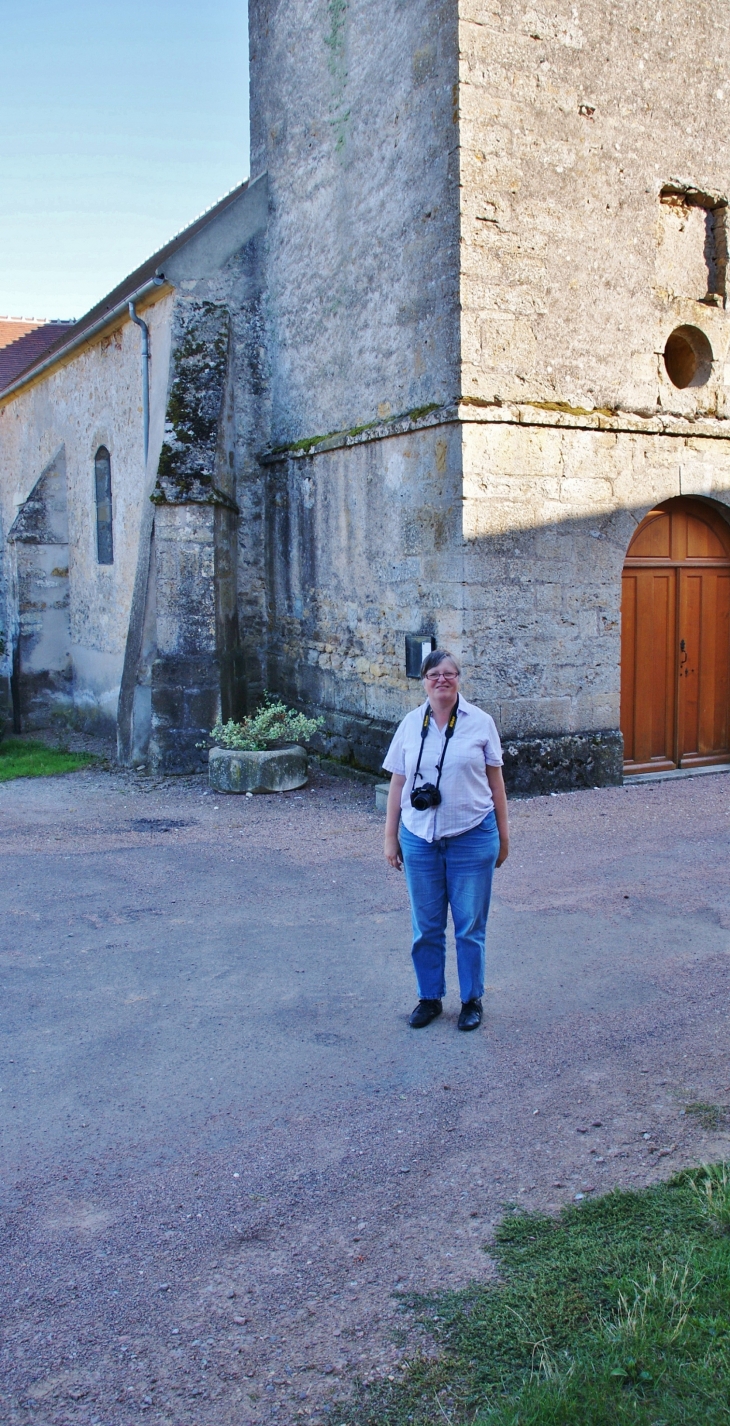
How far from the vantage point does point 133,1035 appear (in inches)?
181

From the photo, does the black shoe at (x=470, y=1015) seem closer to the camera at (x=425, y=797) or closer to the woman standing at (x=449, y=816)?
the woman standing at (x=449, y=816)

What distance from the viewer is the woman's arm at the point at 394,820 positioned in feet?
14.6

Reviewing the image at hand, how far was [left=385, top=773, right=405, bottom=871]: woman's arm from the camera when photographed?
4.46 m

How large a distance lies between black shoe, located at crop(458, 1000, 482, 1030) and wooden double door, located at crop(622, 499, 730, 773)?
5627mm

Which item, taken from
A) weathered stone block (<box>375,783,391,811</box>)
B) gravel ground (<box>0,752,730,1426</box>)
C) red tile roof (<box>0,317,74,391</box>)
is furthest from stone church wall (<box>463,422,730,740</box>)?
red tile roof (<box>0,317,74,391</box>)

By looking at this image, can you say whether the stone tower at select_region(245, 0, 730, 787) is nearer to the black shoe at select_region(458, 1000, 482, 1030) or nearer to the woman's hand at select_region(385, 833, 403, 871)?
the woman's hand at select_region(385, 833, 403, 871)

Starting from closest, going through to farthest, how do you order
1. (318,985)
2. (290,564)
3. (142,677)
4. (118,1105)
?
(118,1105) < (318,985) < (142,677) < (290,564)

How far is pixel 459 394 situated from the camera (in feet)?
27.5

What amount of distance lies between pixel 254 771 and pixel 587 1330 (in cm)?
741

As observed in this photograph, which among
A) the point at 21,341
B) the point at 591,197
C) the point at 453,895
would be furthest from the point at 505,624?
the point at 21,341

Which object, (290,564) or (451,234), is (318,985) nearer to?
(451,234)

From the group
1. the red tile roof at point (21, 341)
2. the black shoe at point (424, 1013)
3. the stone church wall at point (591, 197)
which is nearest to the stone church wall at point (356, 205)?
the stone church wall at point (591, 197)

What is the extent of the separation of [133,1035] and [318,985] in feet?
3.14

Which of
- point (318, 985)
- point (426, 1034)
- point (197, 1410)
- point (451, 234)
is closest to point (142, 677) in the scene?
point (451, 234)
